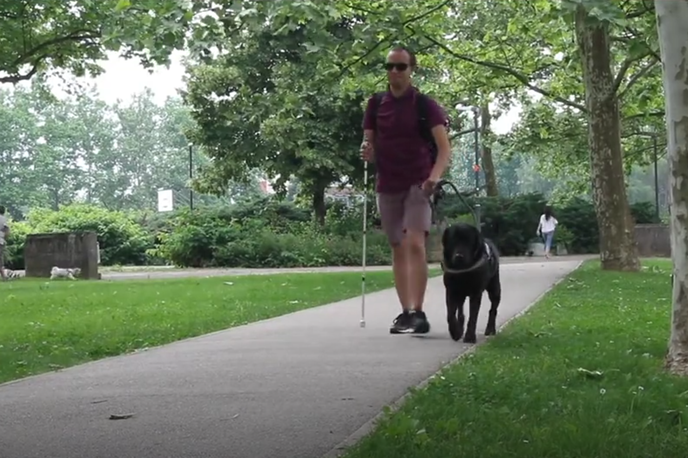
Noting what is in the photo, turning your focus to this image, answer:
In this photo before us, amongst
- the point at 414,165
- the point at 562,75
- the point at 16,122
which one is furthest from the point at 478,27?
the point at 16,122

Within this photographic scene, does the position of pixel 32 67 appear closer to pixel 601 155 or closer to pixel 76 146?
pixel 601 155

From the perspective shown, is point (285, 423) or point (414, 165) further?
point (414, 165)

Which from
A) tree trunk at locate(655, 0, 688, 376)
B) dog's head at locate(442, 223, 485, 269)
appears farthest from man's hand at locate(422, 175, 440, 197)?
tree trunk at locate(655, 0, 688, 376)

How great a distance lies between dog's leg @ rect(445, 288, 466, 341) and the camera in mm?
7684

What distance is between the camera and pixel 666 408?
4836 millimetres

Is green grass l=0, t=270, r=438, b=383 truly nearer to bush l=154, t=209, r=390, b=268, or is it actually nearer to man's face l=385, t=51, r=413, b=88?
man's face l=385, t=51, r=413, b=88

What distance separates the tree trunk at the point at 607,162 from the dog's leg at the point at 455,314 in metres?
13.0

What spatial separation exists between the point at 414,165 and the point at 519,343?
5.14ft

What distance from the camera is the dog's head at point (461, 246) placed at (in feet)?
24.4

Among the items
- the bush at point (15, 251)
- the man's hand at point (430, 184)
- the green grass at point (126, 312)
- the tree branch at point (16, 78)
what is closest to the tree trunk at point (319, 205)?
the bush at point (15, 251)

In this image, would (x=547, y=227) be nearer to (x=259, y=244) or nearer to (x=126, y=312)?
(x=259, y=244)

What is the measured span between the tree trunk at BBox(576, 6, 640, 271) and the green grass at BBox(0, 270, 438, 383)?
4585 millimetres

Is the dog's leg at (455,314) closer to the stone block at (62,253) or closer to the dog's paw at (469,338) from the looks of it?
the dog's paw at (469,338)

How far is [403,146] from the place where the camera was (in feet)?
26.2
